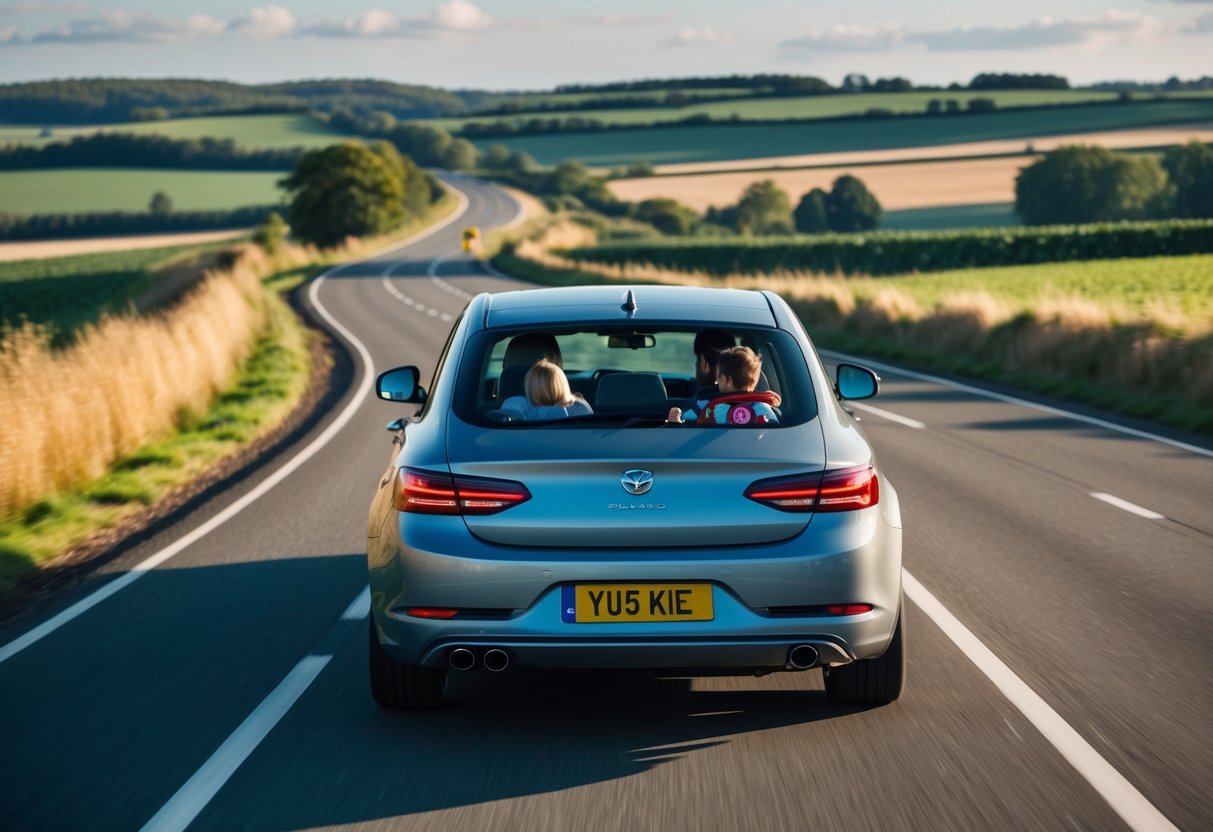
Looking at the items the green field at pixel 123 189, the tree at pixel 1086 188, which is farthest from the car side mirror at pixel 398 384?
the green field at pixel 123 189

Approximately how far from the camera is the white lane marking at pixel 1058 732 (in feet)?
15.1

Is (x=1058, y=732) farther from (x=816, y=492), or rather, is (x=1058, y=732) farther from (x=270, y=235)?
(x=270, y=235)

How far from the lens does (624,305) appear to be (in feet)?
20.2

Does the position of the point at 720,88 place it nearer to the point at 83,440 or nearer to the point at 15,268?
the point at 15,268

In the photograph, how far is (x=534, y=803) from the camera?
4789mm

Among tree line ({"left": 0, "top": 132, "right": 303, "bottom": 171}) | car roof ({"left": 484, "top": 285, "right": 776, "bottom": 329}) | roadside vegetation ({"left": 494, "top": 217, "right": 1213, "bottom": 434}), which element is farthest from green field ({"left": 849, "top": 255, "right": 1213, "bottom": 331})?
tree line ({"left": 0, "top": 132, "right": 303, "bottom": 171})

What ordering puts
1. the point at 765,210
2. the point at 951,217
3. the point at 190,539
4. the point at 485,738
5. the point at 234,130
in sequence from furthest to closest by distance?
the point at 234,130 < the point at 765,210 < the point at 951,217 < the point at 190,539 < the point at 485,738

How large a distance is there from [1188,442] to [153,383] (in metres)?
10.8

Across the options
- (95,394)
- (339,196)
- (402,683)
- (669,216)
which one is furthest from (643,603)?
(669,216)

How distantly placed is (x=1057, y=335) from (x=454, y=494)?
18056 millimetres

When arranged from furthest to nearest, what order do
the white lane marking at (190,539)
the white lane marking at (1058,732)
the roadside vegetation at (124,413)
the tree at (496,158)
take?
the tree at (496,158), the roadside vegetation at (124,413), the white lane marking at (190,539), the white lane marking at (1058,732)

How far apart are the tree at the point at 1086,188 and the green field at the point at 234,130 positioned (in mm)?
82497

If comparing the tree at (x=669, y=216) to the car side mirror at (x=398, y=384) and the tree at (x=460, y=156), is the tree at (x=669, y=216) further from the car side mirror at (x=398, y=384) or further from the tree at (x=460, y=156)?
the car side mirror at (x=398, y=384)

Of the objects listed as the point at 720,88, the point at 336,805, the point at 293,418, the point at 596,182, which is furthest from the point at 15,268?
the point at 720,88
